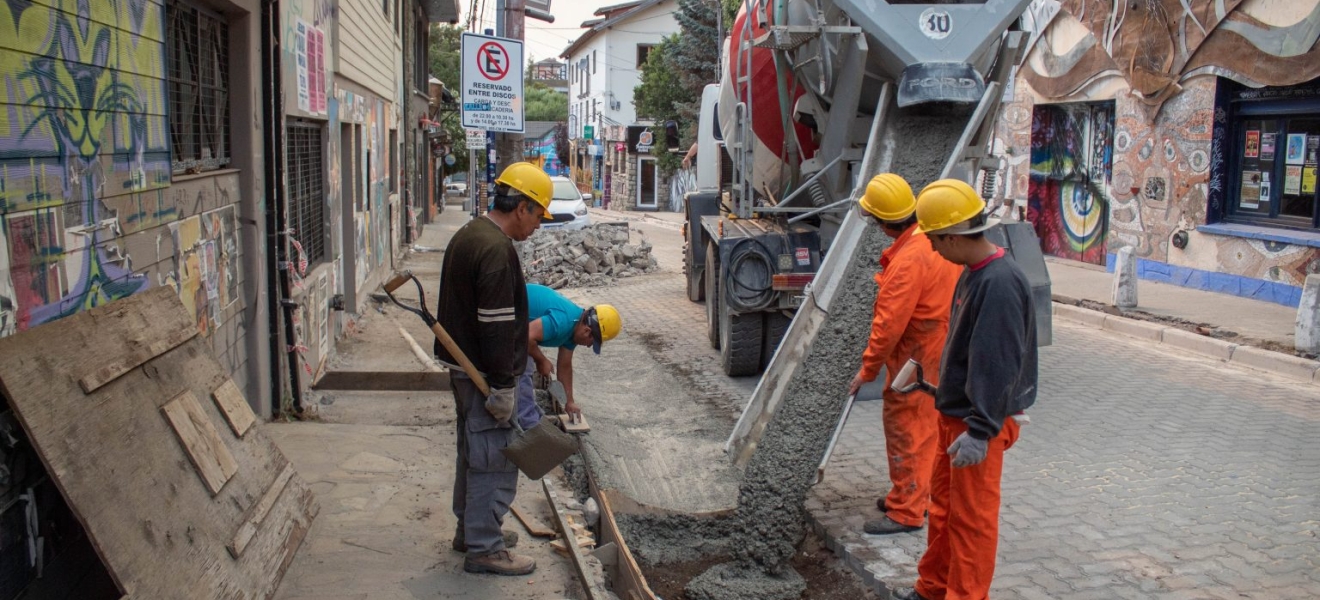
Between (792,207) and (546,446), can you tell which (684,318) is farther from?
(546,446)

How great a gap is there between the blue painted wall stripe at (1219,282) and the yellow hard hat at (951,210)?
9.14 m

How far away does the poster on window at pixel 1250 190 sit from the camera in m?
13.0

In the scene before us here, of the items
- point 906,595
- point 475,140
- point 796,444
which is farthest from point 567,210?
point 906,595

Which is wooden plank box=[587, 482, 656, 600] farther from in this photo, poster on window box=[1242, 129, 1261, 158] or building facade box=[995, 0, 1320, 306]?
poster on window box=[1242, 129, 1261, 158]

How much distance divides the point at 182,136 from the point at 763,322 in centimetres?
502

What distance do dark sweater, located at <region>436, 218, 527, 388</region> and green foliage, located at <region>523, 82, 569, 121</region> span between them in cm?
8008

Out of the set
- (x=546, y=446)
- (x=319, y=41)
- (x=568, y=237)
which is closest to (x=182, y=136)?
(x=546, y=446)

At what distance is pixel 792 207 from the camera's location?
8.93 meters

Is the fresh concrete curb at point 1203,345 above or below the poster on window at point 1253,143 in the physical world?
below

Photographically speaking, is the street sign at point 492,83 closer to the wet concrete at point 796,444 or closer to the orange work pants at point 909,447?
the wet concrete at point 796,444

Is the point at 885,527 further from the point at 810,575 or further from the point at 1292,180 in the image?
the point at 1292,180

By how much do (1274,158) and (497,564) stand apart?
1213 centimetres

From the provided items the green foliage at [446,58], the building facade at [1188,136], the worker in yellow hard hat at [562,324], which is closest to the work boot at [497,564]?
the worker in yellow hard hat at [562,324]

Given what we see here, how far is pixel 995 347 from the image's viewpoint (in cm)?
388
